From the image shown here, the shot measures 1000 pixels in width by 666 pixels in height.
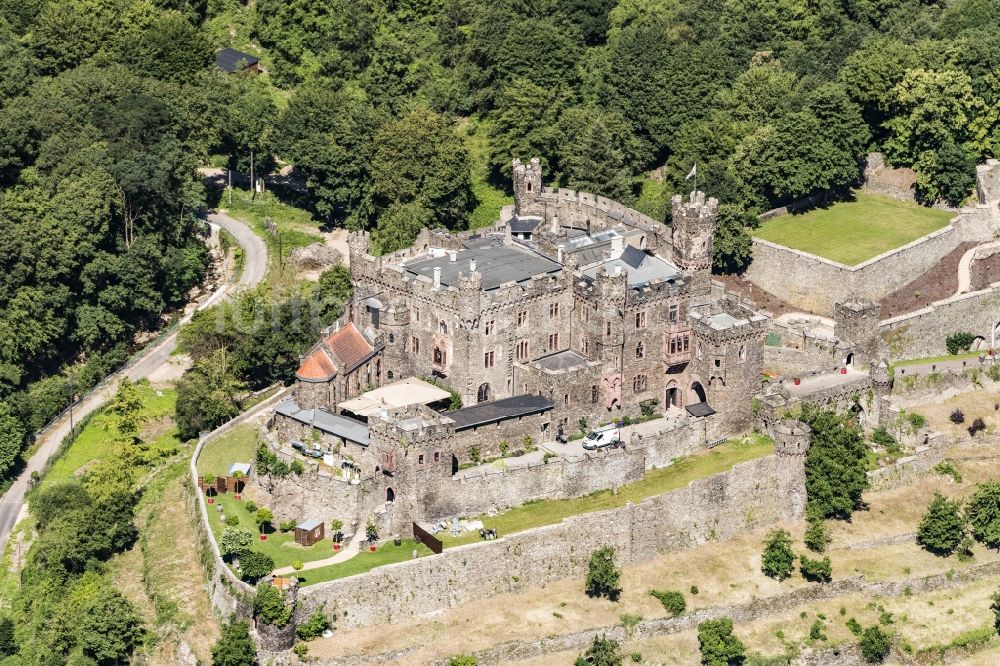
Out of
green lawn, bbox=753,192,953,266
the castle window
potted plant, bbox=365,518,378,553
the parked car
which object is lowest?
potted plant, bbox=365,518,378,553

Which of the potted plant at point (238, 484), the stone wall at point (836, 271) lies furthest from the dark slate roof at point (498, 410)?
the stone wall at point (836, 271)

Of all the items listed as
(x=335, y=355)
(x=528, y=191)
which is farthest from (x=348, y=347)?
(x=528, y=191)

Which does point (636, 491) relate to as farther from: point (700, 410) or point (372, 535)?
point (372, 535)

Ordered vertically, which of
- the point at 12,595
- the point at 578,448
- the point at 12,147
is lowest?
the point at 12,595

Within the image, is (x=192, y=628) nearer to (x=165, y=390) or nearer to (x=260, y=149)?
(x=165, y=390)

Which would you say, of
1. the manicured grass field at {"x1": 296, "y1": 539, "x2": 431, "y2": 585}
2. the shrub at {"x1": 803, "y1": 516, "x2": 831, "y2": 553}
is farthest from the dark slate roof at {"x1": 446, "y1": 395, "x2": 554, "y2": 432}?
the shrub at {"x1": 803, "y1": 516, "x2": 831, "y2": 553}

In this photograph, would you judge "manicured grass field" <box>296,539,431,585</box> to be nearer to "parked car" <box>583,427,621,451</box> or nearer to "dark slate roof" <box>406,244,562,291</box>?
"parked car" <box>583,427,621,451</box>

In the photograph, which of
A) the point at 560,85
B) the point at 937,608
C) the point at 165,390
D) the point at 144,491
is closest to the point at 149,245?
the point at 165,390
